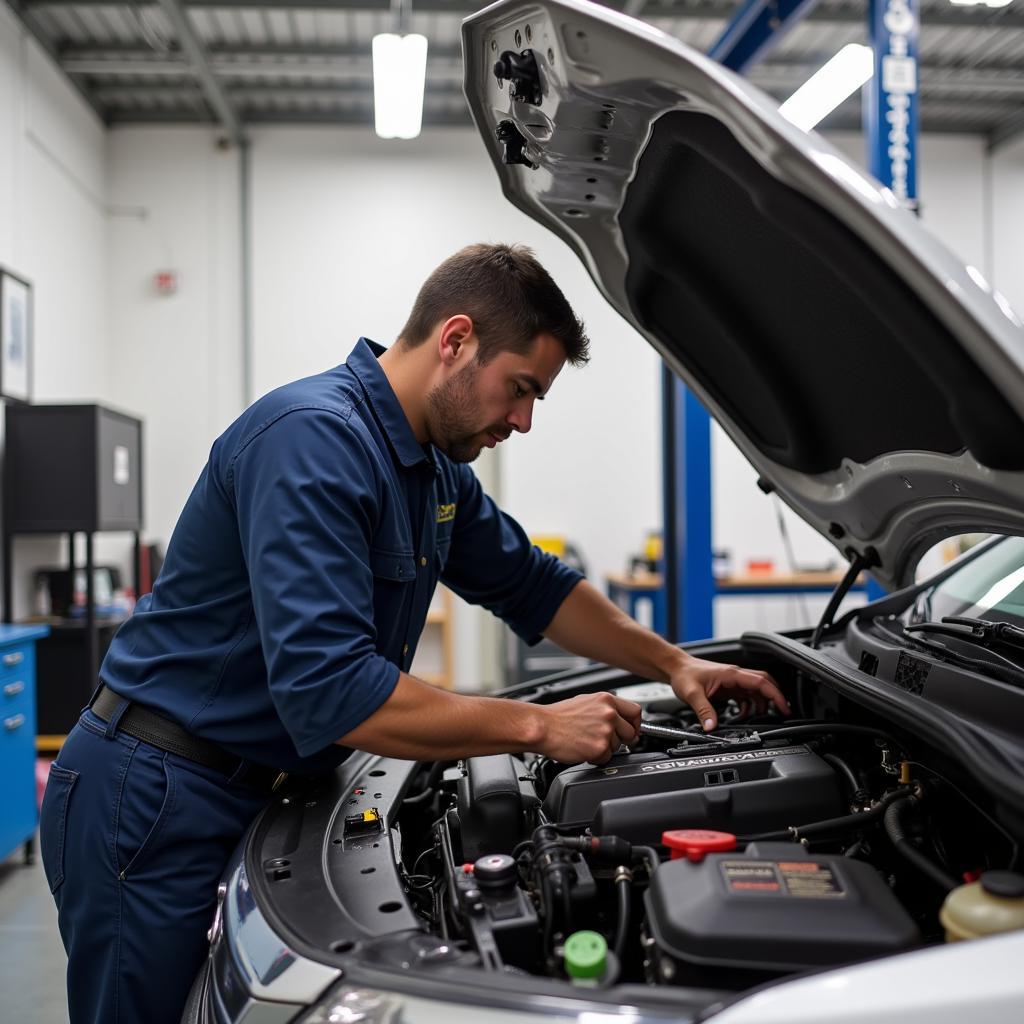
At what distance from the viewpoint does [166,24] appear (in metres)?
5.30

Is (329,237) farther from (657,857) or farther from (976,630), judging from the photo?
(657,857)

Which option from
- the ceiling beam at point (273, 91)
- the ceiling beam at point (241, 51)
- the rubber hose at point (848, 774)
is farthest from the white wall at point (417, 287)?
the rubber hose at point (848, 774)

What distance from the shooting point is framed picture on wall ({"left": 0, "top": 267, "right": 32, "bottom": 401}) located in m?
4.63

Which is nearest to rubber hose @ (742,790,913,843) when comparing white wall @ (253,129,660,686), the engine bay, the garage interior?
the engine bay

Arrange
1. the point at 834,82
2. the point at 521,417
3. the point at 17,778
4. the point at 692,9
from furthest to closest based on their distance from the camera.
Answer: the point at 692,9 → the point at 834,82 → the point at 17,778 → the point at 521,417

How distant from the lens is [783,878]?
0.83 metres

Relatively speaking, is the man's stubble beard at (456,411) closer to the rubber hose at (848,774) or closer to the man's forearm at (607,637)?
the man's forearm at (607,637)

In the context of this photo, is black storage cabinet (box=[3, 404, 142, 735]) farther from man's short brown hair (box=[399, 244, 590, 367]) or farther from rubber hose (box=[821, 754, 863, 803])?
rubber hose (box=[821, 754, 863, 803])

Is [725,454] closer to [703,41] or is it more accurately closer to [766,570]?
[766,570]

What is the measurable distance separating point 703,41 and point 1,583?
208 inches

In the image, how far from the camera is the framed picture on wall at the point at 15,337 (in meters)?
4.63

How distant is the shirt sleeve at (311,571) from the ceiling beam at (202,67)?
4.68 m

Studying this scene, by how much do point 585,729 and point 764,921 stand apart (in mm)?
438

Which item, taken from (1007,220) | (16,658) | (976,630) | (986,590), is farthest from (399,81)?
(1007,220)
